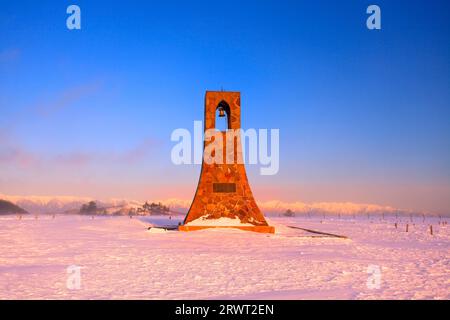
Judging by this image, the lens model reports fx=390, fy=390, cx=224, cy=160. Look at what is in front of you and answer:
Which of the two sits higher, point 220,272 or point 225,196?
point 225,196

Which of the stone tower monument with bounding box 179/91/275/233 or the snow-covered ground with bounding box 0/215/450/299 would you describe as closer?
the snow-covered ground with bounding box 0/215/450/299

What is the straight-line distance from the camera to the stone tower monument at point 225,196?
23.4 metres

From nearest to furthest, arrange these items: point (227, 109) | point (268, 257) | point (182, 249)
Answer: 1. point (268, 257)
2. point (182, 249)
3. point (227, 109)

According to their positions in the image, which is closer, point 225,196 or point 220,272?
point 220,272

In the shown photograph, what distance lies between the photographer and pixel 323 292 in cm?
833

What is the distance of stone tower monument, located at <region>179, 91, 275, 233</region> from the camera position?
76.7 ft

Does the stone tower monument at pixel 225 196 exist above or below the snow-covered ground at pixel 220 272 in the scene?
above

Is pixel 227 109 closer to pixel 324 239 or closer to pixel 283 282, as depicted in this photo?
pixel 324 239

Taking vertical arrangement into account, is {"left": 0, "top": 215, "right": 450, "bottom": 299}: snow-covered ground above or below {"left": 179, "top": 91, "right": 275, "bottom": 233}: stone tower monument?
below

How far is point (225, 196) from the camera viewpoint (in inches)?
938

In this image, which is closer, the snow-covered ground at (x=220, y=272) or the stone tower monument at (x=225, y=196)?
the snow-covered ground at (x=220, y=272)

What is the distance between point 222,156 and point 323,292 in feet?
53.4

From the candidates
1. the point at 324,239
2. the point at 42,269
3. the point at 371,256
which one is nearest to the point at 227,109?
the point at 324,239
